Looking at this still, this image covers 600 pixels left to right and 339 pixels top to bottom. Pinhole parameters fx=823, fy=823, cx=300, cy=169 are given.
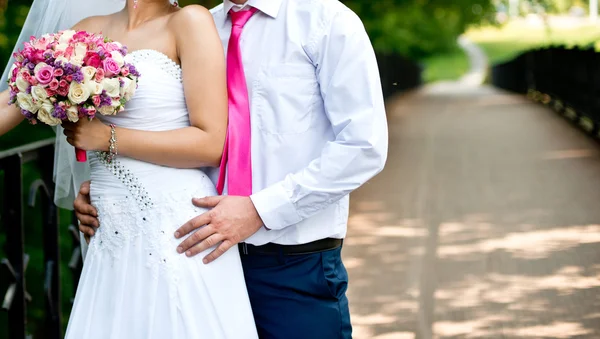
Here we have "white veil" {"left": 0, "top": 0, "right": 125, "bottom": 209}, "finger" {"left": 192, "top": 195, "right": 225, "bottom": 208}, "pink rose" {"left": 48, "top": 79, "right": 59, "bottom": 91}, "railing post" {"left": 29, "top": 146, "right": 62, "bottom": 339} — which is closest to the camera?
"pink rose" {"left": 48, "top": 79, "right": 59, "bottom": 91}

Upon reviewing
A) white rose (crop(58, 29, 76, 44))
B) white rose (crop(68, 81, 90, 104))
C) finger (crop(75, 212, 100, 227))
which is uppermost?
white rose (crop(58, 29, 76, 44))

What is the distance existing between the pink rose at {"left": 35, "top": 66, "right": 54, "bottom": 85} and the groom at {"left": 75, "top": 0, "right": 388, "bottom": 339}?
1.78 ft

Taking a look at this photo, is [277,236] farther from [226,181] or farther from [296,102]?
[296,102]

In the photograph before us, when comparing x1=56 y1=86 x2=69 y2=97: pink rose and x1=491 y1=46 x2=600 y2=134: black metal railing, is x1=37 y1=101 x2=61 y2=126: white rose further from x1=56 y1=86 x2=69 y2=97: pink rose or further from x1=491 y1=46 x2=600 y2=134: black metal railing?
x1=491 y1=46 x2=600 y2=134: black metal railing

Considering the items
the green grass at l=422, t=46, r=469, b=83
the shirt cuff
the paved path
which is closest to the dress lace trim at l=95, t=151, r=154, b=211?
the shirt cuff

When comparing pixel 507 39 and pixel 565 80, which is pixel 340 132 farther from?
pixel 507 39

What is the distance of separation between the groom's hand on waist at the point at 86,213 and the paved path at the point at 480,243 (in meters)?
2.70

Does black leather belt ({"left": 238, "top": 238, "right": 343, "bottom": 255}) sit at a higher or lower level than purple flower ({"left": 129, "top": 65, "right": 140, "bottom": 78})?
lower

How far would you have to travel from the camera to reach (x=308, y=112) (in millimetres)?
2600

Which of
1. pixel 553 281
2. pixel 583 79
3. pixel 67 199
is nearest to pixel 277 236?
pixel 67 199

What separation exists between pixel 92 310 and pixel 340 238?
2.78ft

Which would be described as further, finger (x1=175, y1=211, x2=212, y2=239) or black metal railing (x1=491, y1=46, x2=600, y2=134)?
black metal railing (x1=491, y1=46, x2=600, y2=134)

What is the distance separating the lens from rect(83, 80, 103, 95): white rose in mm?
2320

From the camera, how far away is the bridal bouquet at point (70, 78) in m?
2.33
